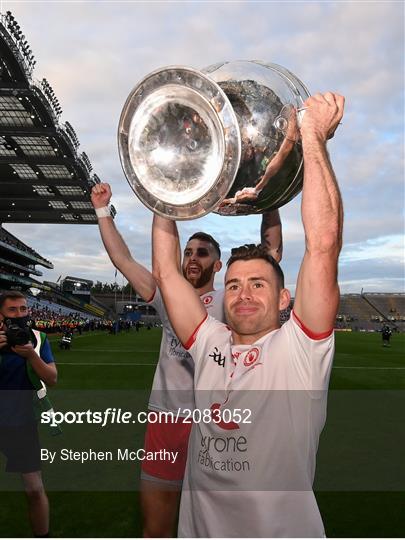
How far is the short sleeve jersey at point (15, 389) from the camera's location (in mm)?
3717

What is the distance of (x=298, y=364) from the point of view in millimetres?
1894

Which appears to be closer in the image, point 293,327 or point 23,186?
point 293,327

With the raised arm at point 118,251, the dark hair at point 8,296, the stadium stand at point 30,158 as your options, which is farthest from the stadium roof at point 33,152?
the raised arm at point 118,251

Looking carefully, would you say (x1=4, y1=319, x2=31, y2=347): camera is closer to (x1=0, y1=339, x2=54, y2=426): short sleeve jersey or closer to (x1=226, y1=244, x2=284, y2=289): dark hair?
(x1=0, y1=339, x2=54, y2=426): short sleeve jersey

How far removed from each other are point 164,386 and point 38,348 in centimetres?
123

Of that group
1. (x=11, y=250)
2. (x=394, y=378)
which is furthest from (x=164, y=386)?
(x=11, y=250)

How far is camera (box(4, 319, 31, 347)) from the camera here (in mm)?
3670

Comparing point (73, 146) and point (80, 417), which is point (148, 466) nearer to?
point (80, 417)

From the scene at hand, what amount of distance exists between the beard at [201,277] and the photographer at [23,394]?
1.28m

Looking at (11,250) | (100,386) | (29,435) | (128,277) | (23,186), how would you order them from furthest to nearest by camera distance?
(11,250) → (23,186) → (100,386) → (29,435) → (128,277)

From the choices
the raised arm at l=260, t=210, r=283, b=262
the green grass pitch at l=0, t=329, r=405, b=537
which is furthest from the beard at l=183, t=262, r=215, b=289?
the green grass pitch at l=0, t=329, r=405, b=537

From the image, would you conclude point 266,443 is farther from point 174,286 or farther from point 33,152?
point 33,152

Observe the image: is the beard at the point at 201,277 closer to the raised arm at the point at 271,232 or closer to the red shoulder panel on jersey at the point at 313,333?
the raised arm at the point at 271,232

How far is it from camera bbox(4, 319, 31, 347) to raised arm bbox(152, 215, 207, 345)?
1.74m
